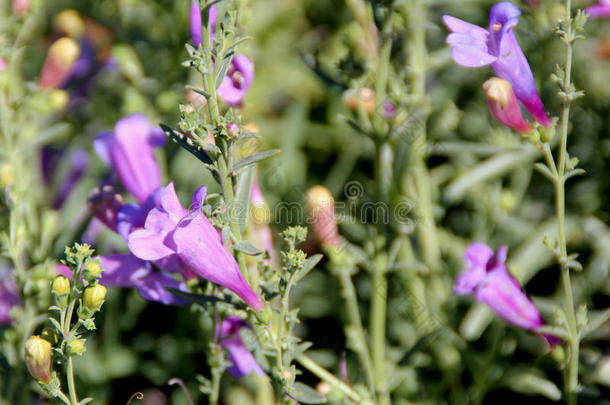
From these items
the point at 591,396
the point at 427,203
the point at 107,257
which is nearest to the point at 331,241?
the point at 427,203

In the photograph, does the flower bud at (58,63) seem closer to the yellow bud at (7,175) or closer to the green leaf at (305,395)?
the yellow bud at (7,175)

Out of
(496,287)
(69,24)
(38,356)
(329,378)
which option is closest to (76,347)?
(38,356)

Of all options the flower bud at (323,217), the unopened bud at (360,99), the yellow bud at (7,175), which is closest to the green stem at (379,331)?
the flower bud at (323,217)

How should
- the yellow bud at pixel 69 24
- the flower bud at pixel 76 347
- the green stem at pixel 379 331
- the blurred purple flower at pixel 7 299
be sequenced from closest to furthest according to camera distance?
the flower bud at pixel 76 347, the green stem at pixel 379 331, the blurred purple flower at pixel 7 299, the yellow bud at pixel 69 24

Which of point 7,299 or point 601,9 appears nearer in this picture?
point 601,9

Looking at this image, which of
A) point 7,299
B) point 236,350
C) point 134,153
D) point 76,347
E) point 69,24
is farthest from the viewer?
point 69,24

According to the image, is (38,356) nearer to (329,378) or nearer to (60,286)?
(60,286)
